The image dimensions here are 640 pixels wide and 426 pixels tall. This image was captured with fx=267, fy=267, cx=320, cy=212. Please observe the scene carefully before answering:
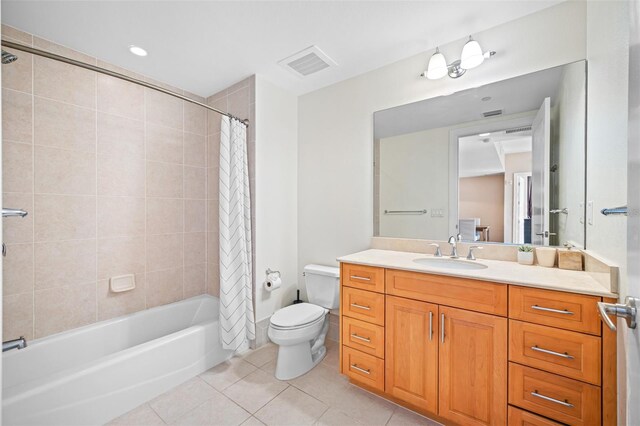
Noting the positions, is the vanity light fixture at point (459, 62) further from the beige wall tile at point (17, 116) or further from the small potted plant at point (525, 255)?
the beige wall tile at point (17, 116)

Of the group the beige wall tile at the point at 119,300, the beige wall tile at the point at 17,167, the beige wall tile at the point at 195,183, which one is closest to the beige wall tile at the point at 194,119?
the beige wall tile at the point at 195,183

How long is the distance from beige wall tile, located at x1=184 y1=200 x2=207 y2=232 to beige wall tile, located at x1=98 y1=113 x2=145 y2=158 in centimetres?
60

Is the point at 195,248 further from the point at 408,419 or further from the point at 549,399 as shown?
the point at 549,399

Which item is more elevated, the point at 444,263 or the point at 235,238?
the point at 235,238

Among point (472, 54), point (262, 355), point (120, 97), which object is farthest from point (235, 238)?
point (472, 54)

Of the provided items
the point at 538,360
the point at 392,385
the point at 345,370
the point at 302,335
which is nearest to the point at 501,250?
the point at 538,360

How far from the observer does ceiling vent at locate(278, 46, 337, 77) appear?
2.04 m

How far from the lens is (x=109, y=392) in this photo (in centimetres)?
160

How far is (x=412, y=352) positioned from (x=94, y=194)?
99.0 inches

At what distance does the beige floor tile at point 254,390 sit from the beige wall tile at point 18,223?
5.53 feet

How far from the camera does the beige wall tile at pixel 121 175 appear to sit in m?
2.11

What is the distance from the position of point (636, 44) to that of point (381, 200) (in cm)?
169

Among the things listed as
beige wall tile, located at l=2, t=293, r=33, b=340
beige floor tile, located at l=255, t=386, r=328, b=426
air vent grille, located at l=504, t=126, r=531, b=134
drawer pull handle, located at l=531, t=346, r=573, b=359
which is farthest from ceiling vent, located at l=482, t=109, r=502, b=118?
beige wall tile, located at l=2, t=293, r=33, b=340

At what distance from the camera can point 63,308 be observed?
191cm
